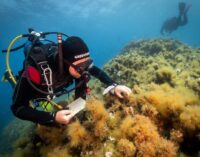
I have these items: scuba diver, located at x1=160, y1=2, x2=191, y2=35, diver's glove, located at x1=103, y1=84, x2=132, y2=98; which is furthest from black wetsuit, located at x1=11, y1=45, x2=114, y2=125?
scuba diver, located at x1=160, y1=2, x2=191, y2=35

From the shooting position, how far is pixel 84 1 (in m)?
31.5

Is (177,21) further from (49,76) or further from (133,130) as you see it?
(133,130)

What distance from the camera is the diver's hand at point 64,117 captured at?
3.06 metres

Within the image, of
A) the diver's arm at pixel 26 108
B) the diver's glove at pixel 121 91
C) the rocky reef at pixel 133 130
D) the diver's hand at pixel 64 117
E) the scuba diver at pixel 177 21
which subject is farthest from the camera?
the scuba diver at pixel 177 21

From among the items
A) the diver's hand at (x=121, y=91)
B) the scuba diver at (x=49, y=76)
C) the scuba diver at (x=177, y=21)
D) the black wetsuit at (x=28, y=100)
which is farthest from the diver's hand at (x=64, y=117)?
the scuba diver at (x=177, y=21)

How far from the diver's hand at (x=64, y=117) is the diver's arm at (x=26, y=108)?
103 mm

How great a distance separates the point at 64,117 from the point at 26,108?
0.66 m

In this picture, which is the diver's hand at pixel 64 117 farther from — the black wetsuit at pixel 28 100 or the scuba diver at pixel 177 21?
the scuba diver at pixel 177 21

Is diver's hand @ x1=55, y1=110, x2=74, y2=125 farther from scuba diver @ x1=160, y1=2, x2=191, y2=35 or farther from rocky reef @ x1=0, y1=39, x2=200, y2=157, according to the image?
scuba diver @ x1=160, y1=2, x2=191, y2=35

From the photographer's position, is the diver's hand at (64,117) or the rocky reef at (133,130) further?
the diver's hand at (64,117)

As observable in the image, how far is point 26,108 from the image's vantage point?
3303 millimetres

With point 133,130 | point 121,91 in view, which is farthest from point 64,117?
point 121,91

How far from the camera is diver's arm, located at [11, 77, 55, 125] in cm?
320

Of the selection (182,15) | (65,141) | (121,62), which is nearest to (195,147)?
(65,141)
